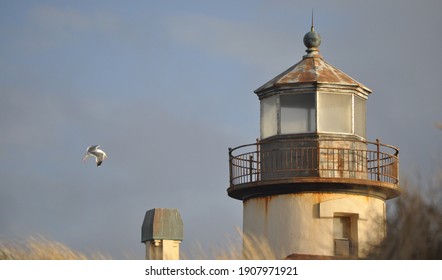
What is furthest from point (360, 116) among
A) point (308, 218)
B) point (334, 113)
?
point (308, 218)

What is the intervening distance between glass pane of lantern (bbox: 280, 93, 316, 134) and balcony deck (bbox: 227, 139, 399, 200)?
241 millimetres

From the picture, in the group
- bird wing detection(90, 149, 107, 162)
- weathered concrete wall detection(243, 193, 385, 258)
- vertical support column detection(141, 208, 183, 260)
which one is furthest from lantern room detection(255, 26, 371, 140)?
bird wing detection(90, 149, 107, 162)

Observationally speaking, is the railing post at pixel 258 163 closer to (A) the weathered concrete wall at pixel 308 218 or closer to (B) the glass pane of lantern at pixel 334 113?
(A) the weathered concrete wall at pixel 308 218

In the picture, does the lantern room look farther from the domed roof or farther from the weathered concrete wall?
the weathered concrete wall

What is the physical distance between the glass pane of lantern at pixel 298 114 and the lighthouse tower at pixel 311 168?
1 centimetres

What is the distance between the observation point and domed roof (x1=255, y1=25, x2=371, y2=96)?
14102 millimetres

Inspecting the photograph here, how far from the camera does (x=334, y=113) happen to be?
557 inches

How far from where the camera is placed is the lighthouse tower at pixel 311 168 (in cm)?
1367

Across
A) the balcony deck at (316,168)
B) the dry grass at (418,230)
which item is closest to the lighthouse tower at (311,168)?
the balcony deck at (316,168)

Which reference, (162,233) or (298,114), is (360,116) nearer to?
(298,114)

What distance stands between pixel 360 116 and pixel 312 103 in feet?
2.49
